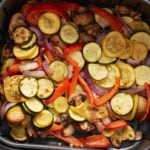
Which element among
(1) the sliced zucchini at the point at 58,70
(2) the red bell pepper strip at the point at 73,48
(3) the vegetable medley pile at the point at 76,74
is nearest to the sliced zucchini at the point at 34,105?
(3) the vegetable medley pile at the point at 76,74

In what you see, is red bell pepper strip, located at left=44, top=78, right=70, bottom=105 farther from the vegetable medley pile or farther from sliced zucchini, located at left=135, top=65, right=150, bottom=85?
sliced zucchini, located at left=135, top=65, right=150, bottom=85

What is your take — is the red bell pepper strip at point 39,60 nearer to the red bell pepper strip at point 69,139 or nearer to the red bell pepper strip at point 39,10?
the red bell pepper strip at point 39,10

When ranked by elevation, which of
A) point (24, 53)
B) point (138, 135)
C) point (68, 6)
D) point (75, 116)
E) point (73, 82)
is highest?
point (68, 6)

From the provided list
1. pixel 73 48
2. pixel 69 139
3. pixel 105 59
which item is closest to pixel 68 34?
pixel 73 48

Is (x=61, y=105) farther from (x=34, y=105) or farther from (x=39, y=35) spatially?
(x=39, y=35)

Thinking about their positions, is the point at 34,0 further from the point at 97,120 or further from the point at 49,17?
the point at 97,120
